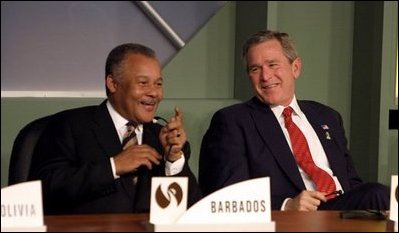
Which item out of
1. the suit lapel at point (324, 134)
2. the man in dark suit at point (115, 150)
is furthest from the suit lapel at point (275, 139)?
the man in dark suit at point (115, 150)

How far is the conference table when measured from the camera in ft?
6.45

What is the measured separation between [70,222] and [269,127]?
1275 mm

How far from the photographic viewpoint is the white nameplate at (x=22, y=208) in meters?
1.82

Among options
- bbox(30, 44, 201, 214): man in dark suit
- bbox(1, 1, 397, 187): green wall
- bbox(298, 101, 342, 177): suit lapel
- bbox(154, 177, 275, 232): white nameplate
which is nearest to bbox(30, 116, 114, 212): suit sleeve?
bbox(30, 44, 201, 214): man in dark suit

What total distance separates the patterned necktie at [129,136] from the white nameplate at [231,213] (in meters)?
0.91

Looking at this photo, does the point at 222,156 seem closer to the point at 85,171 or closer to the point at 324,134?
the point at 324,134

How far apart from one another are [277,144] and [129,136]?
58cm

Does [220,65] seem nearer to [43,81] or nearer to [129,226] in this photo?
[43,81]

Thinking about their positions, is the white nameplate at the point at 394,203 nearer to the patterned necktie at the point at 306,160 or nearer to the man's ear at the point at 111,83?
the patterned necktie at the point at 306,160

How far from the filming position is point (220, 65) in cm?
445

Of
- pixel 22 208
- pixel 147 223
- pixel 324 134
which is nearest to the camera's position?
pixel 22 208

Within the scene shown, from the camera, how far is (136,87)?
2896 millimetres

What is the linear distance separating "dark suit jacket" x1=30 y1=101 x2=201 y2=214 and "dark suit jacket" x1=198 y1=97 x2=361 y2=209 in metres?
0.27

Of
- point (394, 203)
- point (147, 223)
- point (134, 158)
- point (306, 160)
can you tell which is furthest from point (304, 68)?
point (147, 223)
